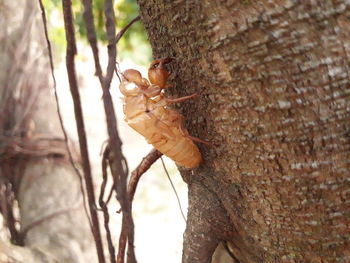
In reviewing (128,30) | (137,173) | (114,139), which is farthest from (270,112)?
(128,30)

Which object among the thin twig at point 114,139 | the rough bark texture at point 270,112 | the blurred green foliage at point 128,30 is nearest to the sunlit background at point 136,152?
the blurred green foliage at point 128,30

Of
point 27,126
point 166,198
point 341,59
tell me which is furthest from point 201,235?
point 166,198

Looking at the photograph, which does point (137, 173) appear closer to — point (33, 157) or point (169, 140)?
point (169, 140)

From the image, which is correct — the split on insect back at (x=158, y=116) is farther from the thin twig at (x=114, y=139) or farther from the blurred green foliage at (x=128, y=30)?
the blurred green foliage at (x=128, y=30)

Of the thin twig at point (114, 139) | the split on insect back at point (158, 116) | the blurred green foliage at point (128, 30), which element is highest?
the blurred green foliage at point (128, 30)

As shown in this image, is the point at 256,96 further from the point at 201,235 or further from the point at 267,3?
the point at 201,235

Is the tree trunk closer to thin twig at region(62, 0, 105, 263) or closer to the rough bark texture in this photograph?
thin twig at region(62, 0, 105, 263)
